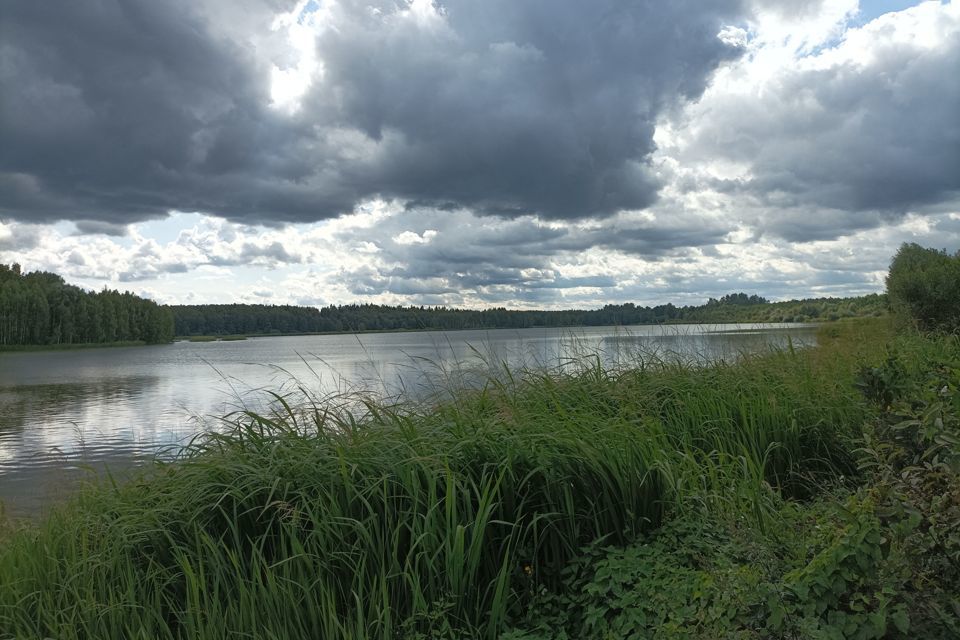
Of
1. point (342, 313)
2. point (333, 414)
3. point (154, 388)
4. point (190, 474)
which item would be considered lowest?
point (154, 388)

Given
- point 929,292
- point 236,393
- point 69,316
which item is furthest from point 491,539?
point 69,316

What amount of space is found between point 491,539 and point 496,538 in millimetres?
45

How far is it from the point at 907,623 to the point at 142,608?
446 cm

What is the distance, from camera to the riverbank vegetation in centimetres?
303

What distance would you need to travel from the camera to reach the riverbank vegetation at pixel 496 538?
3.03m

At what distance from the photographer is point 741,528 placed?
410 centimetres

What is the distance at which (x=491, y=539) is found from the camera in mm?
4375

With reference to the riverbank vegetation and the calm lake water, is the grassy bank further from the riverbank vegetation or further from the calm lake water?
the calm lake water

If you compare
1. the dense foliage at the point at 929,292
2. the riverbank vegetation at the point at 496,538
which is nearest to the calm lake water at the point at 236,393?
the riverbank vegetation at the point at 496,538

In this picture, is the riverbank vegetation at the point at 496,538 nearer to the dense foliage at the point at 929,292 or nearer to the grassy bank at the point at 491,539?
the grassy bank at the point at 491,539

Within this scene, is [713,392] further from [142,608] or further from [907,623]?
[142,608]

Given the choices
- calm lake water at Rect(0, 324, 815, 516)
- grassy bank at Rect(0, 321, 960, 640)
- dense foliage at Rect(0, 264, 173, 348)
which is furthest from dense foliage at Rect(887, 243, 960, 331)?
dense foliage at Rect(0, 264, 173, 348)

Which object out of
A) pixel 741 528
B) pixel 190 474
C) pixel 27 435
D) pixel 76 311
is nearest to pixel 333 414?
pixel 190 474

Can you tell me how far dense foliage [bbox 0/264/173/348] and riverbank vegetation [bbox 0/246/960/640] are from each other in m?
119
